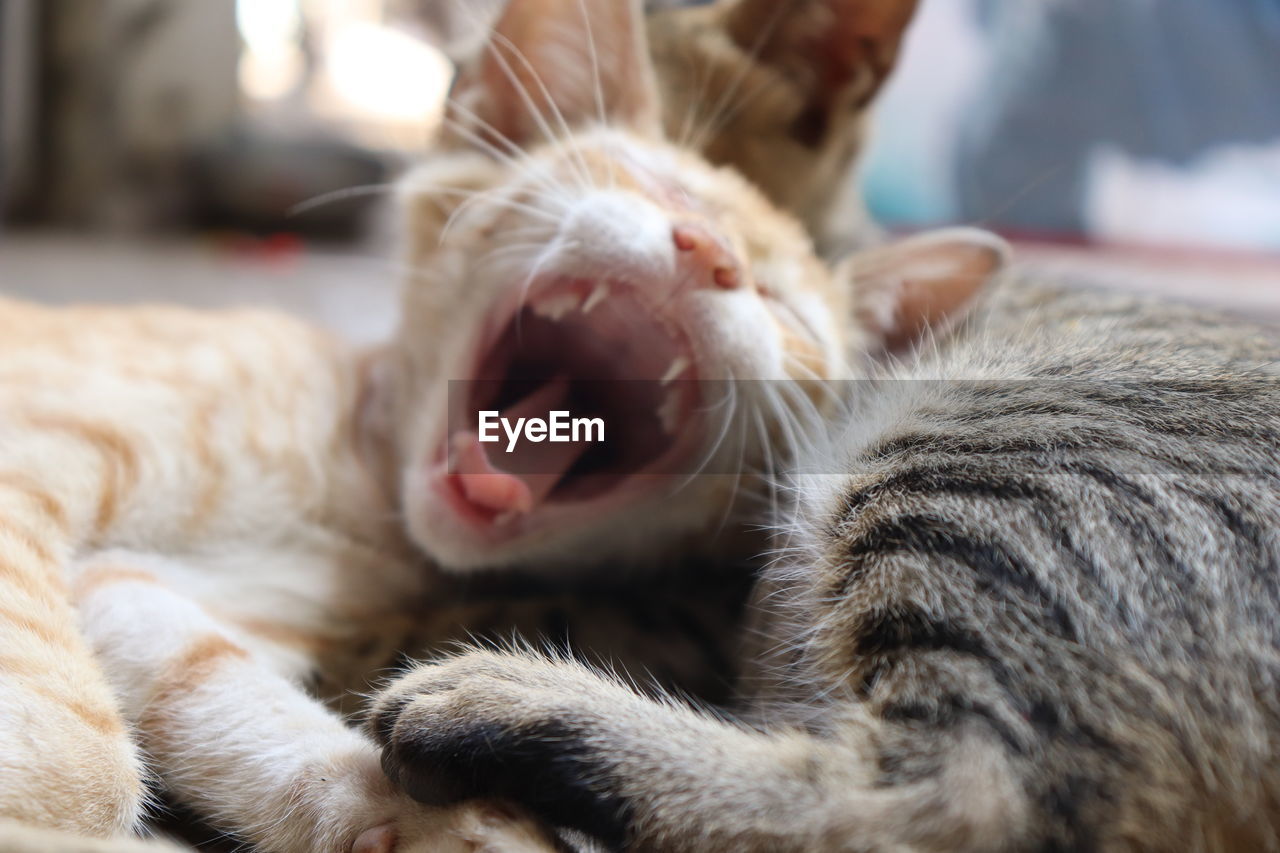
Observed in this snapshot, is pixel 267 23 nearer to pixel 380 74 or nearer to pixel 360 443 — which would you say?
pixel 380 74

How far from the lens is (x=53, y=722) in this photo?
65 cm

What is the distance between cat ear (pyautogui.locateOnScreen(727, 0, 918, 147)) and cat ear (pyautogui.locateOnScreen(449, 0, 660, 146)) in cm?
32

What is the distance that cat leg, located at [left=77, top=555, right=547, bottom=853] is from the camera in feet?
2.10

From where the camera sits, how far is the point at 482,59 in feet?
3.71

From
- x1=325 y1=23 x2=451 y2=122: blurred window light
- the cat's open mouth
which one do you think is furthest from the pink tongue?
x1=325 y1=23 x2=451 y2=122: blurred window light

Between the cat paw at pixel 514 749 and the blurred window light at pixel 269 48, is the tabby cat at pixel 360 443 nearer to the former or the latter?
the cat paw at pixel 514 749

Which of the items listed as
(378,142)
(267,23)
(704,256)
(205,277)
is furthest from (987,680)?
(378,142)

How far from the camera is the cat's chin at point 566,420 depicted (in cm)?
95

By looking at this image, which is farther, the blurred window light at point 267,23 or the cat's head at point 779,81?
the blurred window light at point 267,23

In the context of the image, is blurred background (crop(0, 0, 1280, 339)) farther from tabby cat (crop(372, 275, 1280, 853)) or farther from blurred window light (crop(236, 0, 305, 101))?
tabby cat (crop(372, 275, 1280, 853))

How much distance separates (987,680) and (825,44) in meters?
1.03

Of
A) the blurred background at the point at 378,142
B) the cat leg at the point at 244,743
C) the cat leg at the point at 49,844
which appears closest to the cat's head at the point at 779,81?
the blurred background at the point at 378,142

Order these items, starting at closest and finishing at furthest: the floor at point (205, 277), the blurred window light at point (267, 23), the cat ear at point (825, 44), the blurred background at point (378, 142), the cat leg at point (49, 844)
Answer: the cat leg at point (49, 844) → the cat ear at point (825, 44) → the blurred background at point (378, 142) → the floor at point (205, 277) → the blurred window light at point (267, 23)

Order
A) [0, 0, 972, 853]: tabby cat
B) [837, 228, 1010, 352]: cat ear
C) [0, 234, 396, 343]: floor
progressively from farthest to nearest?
[0, 234, 396, 343]: floor
[837, 228, 1010, 352]: cat ear
[0, 0, 972, 853]: tabby cat
